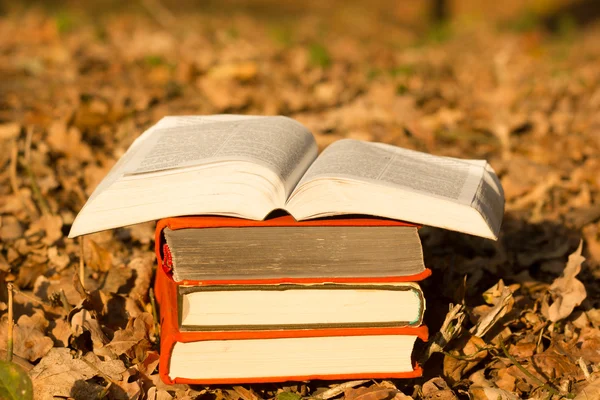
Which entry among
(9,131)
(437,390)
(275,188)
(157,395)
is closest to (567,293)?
(437,390)

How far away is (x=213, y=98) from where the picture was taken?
4480mm

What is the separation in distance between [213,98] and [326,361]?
8.90 ft

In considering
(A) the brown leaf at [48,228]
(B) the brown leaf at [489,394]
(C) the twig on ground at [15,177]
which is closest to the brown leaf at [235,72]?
(C) the twig on ground at [15,177]

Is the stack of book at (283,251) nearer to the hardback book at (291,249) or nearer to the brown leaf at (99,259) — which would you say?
the hardback book at (291,249)

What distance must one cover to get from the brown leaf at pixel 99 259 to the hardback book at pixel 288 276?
0.67 m

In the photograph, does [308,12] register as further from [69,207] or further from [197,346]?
[197,346]

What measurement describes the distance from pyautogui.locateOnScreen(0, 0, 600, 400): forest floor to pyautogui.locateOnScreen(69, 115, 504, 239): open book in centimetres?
37

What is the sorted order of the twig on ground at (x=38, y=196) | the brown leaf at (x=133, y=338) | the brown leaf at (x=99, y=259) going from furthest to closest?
the twig on ground at (x=38, y=196)
the brown leaf at (x=99, y=259)
the brown leaf at (x=133, y=338)

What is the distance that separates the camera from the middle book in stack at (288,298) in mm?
1915

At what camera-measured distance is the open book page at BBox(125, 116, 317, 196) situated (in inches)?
78.7

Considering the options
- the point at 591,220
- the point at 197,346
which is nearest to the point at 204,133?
the point at 197,346

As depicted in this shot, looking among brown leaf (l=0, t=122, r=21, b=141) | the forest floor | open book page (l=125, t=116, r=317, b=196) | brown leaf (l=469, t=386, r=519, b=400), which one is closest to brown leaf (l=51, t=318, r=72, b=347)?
the forest floor

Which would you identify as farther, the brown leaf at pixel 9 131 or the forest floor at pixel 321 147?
the brown leaf at pixel 9 131

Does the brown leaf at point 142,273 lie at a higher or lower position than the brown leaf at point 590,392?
lower
